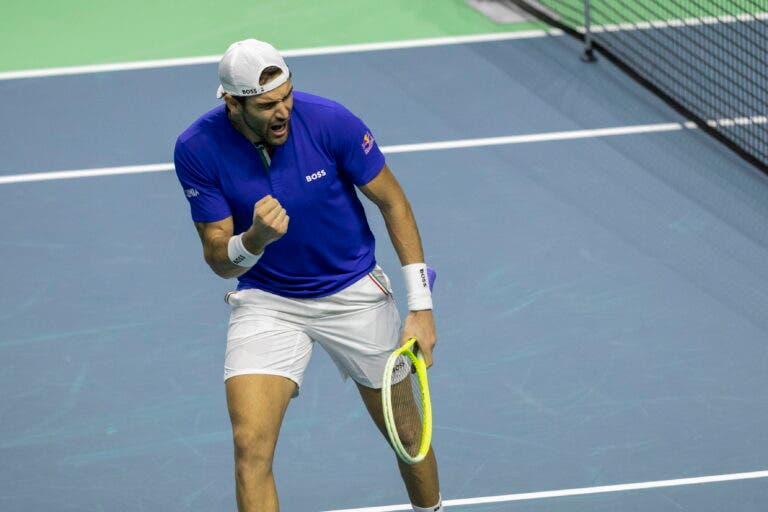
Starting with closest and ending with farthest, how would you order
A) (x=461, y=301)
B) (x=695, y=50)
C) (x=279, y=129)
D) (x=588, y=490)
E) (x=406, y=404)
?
(x=279, y=129) → (x=406, y=404) → (x=588, y=490) → (x=461, y=301) → (x=695, y=50)

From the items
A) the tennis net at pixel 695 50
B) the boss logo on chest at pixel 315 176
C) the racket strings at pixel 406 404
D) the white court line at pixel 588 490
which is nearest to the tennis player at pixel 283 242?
the boss logo on chest at pixel 315 176

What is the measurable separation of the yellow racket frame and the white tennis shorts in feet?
0.79

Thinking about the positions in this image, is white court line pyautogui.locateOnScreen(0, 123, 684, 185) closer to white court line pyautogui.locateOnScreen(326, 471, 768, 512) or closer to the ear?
white court line pyautogui.locateOnScreen(326, 471, 768, 512)

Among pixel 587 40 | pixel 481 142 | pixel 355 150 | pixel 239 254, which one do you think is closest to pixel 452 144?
pixel 481 142

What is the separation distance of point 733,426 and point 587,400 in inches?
29.4

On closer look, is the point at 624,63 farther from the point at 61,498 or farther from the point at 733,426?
the point at 61,498

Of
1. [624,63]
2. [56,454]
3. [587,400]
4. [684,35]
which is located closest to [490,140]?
[624,63]

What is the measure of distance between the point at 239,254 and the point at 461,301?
9.99ft

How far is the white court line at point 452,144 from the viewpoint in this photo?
9.87 meters

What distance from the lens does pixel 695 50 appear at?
36.7ft

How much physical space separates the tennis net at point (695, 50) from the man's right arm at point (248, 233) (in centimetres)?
508

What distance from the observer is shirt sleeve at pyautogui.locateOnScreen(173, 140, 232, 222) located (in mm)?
5688

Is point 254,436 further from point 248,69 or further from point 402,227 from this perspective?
point 248,69

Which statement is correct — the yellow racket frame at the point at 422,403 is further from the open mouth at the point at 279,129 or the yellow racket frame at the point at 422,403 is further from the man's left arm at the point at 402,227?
the open mouth at the point at 279,129
